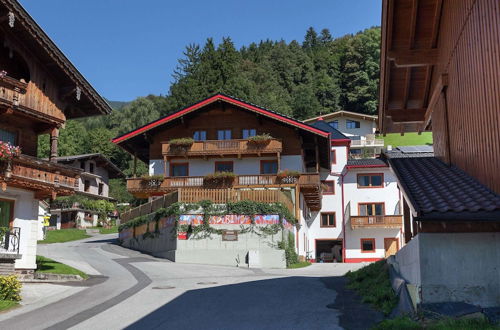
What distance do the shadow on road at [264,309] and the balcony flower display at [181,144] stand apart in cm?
2390

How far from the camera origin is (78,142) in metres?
96.0

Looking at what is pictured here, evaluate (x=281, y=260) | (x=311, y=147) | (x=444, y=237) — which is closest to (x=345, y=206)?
(x=311, y=147)

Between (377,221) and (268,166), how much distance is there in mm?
12516

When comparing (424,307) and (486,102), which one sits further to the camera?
(486,102)

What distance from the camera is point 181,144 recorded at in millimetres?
41062

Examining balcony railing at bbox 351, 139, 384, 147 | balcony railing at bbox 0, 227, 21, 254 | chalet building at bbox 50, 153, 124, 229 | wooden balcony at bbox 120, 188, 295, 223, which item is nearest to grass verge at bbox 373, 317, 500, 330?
balcony railing at bbox 0, 227, 21, 254

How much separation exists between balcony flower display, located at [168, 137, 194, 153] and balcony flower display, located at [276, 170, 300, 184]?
22.7 feet

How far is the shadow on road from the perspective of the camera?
37.4ft

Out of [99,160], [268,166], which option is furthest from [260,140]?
[99,160]

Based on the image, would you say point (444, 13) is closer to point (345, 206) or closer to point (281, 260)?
point (281, 260)

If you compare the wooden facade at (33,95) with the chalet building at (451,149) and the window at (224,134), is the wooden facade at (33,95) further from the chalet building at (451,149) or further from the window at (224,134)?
the window at (224,134)

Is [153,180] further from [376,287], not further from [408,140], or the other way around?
[408,140]

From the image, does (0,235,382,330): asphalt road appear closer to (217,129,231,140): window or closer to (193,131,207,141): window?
(217,129,231,140): window

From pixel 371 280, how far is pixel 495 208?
7150 millimetres
